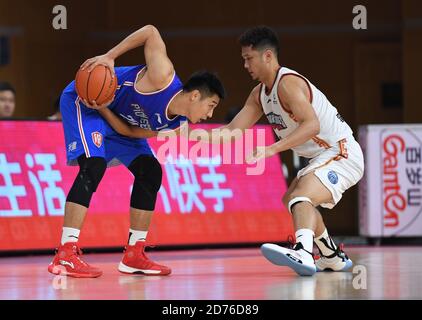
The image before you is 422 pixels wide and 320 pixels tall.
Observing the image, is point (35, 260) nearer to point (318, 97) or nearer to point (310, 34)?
point (318, 97)

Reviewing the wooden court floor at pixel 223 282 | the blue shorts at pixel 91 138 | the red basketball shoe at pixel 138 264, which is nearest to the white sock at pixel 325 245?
the wooden court floor at pixel 223 282

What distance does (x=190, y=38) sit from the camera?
Result: 17.9 metres

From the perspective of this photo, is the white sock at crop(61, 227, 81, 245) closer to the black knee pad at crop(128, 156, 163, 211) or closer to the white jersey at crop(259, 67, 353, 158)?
the black knee pad at crop(128, 156, 163, 211)

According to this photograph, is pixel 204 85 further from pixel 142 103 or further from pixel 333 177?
pixel 333 177

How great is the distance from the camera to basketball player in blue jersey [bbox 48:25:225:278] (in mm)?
7195

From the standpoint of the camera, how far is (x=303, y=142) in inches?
287

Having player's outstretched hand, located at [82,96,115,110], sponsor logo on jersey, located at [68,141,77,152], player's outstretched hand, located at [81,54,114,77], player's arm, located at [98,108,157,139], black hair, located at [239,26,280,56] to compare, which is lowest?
sponsor logo on jersey, located at [68,141,77,152]

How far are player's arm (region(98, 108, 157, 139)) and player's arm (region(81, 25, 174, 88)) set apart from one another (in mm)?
391

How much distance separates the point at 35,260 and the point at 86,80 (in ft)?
10.1

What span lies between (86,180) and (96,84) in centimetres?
70

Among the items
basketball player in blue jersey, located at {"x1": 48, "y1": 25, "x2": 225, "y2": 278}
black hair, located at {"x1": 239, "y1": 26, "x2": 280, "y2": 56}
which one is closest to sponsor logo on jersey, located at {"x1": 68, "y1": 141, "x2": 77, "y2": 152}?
basketball player in blue jersey, located at {"x1": 48, "y1": 25, "x2": 225, "y2": 278}

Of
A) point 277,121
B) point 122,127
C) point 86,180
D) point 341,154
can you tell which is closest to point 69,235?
point 86,180

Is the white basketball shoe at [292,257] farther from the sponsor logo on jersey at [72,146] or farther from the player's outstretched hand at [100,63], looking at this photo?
the player's outstretched hand at [100,63]
